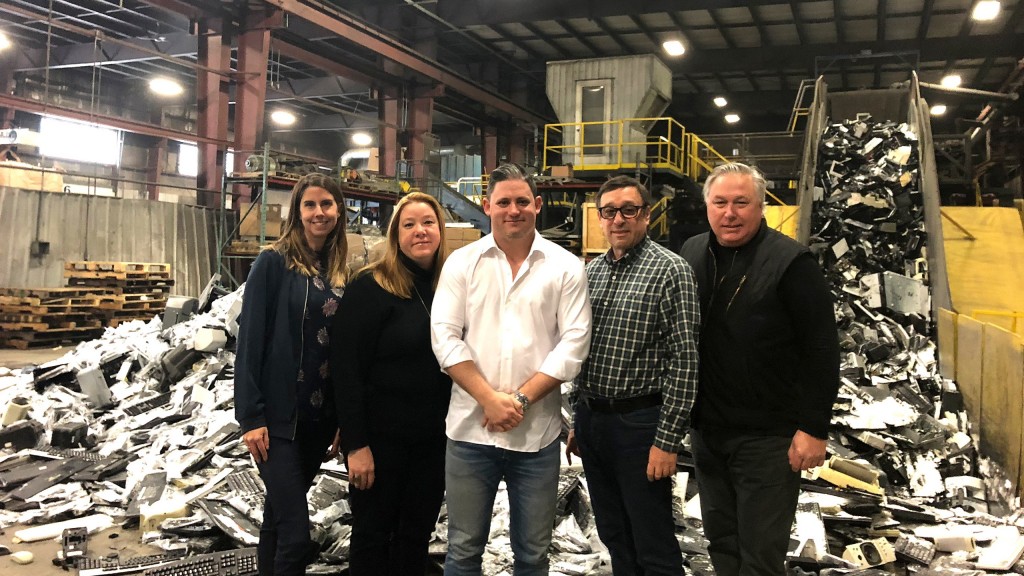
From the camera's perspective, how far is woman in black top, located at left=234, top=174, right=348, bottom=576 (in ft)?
8.43

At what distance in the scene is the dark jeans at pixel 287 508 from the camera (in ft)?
8.43

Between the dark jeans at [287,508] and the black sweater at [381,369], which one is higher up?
the black sweater at [381,369]

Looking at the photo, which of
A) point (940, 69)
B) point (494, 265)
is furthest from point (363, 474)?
point (940, 69)

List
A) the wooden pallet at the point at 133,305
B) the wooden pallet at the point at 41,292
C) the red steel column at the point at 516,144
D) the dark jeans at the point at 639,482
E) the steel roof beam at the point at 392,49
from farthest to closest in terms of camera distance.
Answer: the red steel column at the point at 516,144, the steel roof beam at the point at 392,49, the wooden pallet at the point at 133,305, the wooden pallet at the point at 41,292, the dark jeans at the point at 639,482

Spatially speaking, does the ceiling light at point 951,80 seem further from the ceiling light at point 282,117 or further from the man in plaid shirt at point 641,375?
the man in plaid shirt at point 641,375

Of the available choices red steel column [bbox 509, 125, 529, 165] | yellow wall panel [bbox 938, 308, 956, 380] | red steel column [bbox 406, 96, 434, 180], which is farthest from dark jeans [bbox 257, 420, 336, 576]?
red steel column [bbox 509, 125, 529, 165]

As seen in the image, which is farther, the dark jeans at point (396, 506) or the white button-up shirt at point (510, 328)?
the dark jeans at point (396, 506)

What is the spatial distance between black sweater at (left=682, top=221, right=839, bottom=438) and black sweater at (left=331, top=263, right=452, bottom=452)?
1.05 meters

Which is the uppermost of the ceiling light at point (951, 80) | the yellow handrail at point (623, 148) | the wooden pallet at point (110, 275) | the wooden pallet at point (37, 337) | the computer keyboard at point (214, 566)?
the ceiling light at point (951, 80)

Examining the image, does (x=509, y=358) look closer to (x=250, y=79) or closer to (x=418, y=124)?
(x=250, y=79)

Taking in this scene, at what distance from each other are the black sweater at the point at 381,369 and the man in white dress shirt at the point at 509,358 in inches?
5.6

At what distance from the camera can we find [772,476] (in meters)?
2.41

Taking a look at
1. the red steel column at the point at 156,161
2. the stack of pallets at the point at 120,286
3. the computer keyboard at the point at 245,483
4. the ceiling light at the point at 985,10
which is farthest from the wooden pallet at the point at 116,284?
the ceiling light at the point at 985,10

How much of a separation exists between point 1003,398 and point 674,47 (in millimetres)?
14561
